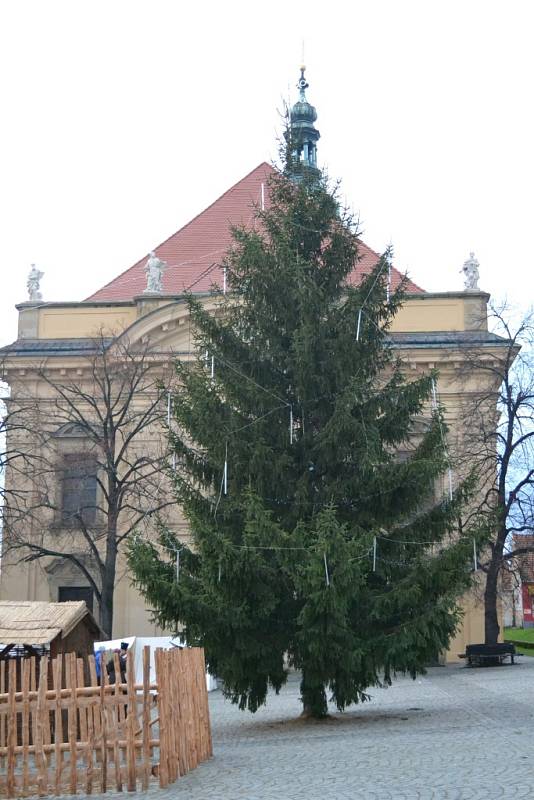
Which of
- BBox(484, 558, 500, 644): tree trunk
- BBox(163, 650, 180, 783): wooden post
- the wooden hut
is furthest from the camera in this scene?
BBox(484, 558, 500, 644): tree trunk

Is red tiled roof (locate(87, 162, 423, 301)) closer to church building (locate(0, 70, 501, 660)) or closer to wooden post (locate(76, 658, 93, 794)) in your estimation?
church building (locate(0, 70, 501, 660))

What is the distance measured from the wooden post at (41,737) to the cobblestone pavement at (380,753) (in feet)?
3.43

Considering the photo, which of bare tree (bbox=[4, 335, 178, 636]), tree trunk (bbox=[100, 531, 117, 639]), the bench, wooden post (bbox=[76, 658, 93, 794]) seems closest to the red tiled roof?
bare tree (bbox=[4, 335, 178, 636])

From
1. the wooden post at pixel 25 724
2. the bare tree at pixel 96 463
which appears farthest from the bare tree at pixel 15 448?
the wooden post at pixel 25 724

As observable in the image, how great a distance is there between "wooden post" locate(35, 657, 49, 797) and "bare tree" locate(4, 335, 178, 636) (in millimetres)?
17879

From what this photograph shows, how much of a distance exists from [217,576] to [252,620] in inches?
34.4

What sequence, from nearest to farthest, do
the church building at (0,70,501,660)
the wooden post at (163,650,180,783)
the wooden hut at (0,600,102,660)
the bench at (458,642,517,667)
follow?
the wooden post at (163,650,180,783), the wooden hut at (0,600,102,660), the bench at (458,642,517,667), the church building at (0,70,501,660)

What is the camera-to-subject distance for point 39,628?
15719mm

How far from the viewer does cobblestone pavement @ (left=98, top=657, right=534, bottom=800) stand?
31.7ft

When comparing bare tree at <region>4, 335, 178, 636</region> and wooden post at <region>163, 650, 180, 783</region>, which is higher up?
bare tree at <region>4, 335, 178, 636</region>

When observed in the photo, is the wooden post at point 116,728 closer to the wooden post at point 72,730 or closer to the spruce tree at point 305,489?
the wooden post at point 72,730

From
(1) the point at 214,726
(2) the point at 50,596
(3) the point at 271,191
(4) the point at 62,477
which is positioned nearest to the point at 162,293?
(4) the point at 62,477

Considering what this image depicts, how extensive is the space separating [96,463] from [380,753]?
19.5 m

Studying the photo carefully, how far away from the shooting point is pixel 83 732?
35.0ft
